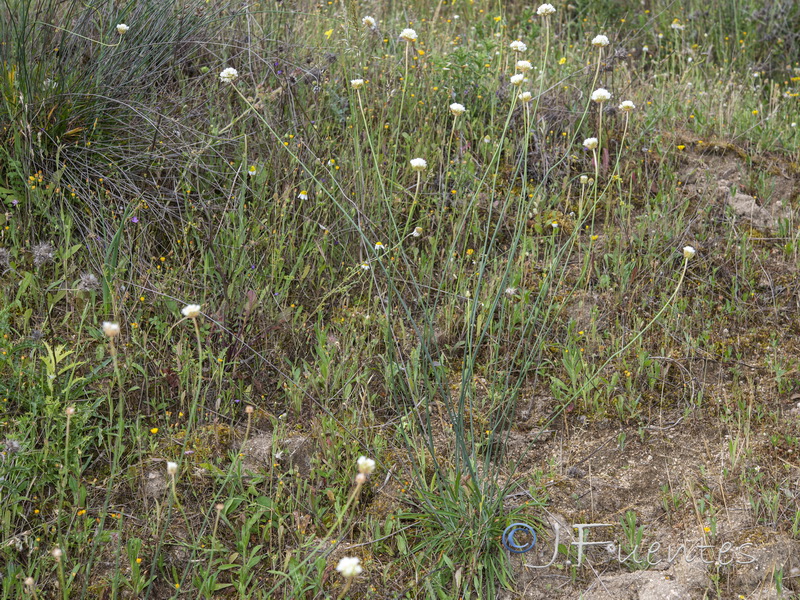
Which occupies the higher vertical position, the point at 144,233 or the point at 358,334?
the point at 144,233

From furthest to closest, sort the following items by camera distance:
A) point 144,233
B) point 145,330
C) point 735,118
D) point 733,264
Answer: point 735,118 → point 733,264 → point 144,233 → point 145,330

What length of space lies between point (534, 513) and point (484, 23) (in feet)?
13.6

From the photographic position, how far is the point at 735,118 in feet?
14.1

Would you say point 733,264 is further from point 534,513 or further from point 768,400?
point 534,513

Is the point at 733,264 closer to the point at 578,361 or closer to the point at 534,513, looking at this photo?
the point at 578,361

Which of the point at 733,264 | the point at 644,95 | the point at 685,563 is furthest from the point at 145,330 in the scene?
the point at 644,95

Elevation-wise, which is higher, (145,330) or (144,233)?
(144,233)

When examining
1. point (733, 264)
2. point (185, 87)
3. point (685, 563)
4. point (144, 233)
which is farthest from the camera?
point (185, 87)

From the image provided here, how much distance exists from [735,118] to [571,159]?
1.21 meters

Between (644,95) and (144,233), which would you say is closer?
(144,233)

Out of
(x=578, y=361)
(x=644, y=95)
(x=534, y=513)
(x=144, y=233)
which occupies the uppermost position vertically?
(x=644, y=95)

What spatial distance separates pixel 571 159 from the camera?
384 centimetres

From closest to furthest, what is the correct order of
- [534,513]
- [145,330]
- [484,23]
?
1. [534,513]
2. [145,330]
3. [484,23]

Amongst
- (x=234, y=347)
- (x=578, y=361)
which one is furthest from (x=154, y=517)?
(x=578, y=361)
